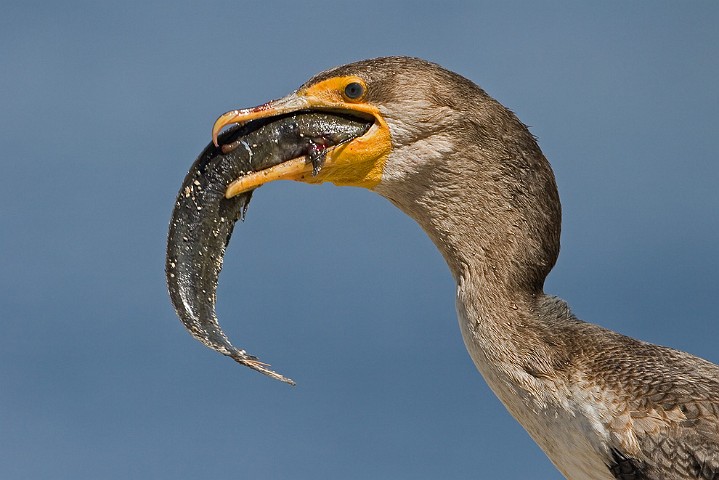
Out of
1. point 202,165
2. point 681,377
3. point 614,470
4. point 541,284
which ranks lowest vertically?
point 614,470

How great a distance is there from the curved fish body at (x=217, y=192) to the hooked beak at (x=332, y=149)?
0.16 feet

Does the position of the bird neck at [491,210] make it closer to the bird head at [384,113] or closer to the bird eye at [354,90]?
the bird head at [384,113]

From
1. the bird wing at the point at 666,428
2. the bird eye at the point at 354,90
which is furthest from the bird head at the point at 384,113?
the bird wing at the point at 666,428

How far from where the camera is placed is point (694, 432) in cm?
679

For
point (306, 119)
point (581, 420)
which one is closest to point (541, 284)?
point (581, 420)

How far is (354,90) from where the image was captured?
7773 mm

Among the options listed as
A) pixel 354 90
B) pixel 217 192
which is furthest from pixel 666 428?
pixel 217 192

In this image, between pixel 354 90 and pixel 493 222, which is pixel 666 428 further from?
pixel 354 90

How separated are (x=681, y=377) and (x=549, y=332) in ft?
2.54

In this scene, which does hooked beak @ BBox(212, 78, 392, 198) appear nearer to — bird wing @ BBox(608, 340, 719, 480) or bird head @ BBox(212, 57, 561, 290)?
bird head @ BBox(212, 57, 561, 290)

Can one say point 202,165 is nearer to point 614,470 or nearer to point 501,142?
point 501,142

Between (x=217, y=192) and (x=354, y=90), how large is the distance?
3.31 feet

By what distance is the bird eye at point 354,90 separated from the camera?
776 centimetres

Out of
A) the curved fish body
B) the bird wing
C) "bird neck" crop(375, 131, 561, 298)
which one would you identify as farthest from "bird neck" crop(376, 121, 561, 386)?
the bird wing
